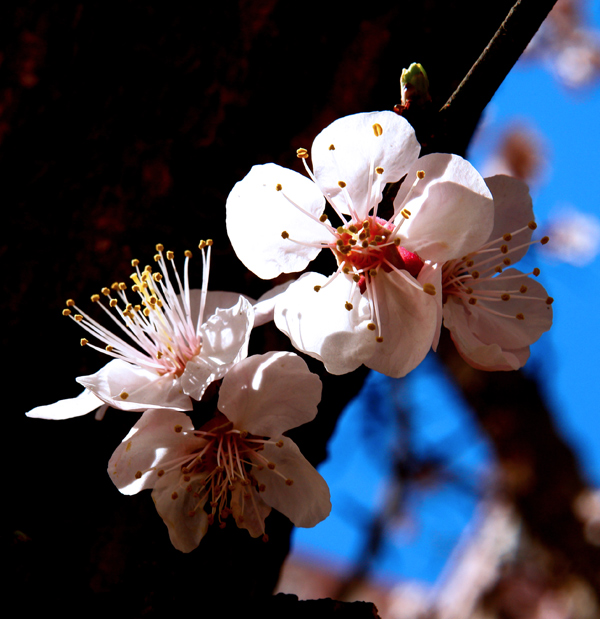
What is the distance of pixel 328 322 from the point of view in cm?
74

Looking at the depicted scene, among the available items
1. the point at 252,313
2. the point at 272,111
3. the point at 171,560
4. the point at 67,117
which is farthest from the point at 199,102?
the point at 171,560

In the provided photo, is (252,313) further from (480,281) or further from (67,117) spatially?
(67,117)

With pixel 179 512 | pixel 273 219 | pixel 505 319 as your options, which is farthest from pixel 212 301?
pixel 505 319

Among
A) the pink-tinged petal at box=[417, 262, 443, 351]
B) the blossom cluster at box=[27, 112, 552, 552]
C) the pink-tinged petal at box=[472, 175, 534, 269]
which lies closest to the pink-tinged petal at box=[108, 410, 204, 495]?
the blossom cluster at box=[27, 112, 552, 552]

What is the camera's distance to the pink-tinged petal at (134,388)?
2.36 feet

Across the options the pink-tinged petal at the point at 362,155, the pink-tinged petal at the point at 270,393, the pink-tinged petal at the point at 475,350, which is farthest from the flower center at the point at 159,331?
the pink-tinged petal at the point at 475,350

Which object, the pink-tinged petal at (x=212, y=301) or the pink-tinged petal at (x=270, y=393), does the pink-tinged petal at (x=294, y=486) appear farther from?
the pink-tinged petal at (x=212, y=301)

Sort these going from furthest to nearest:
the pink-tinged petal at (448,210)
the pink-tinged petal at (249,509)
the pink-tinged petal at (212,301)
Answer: the pink-tinged petal at (212,301)
the pink-tinged petal at (249,509)
the pink-tinged petal at (448,210)

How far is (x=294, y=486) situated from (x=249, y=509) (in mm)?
83

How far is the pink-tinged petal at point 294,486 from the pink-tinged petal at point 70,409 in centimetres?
25

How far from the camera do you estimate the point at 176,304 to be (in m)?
0.91

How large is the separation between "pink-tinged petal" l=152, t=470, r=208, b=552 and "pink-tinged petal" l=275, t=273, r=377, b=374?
10.5 inches

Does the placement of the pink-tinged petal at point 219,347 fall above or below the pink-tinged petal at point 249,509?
above

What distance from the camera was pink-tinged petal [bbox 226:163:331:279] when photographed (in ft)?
2.60
